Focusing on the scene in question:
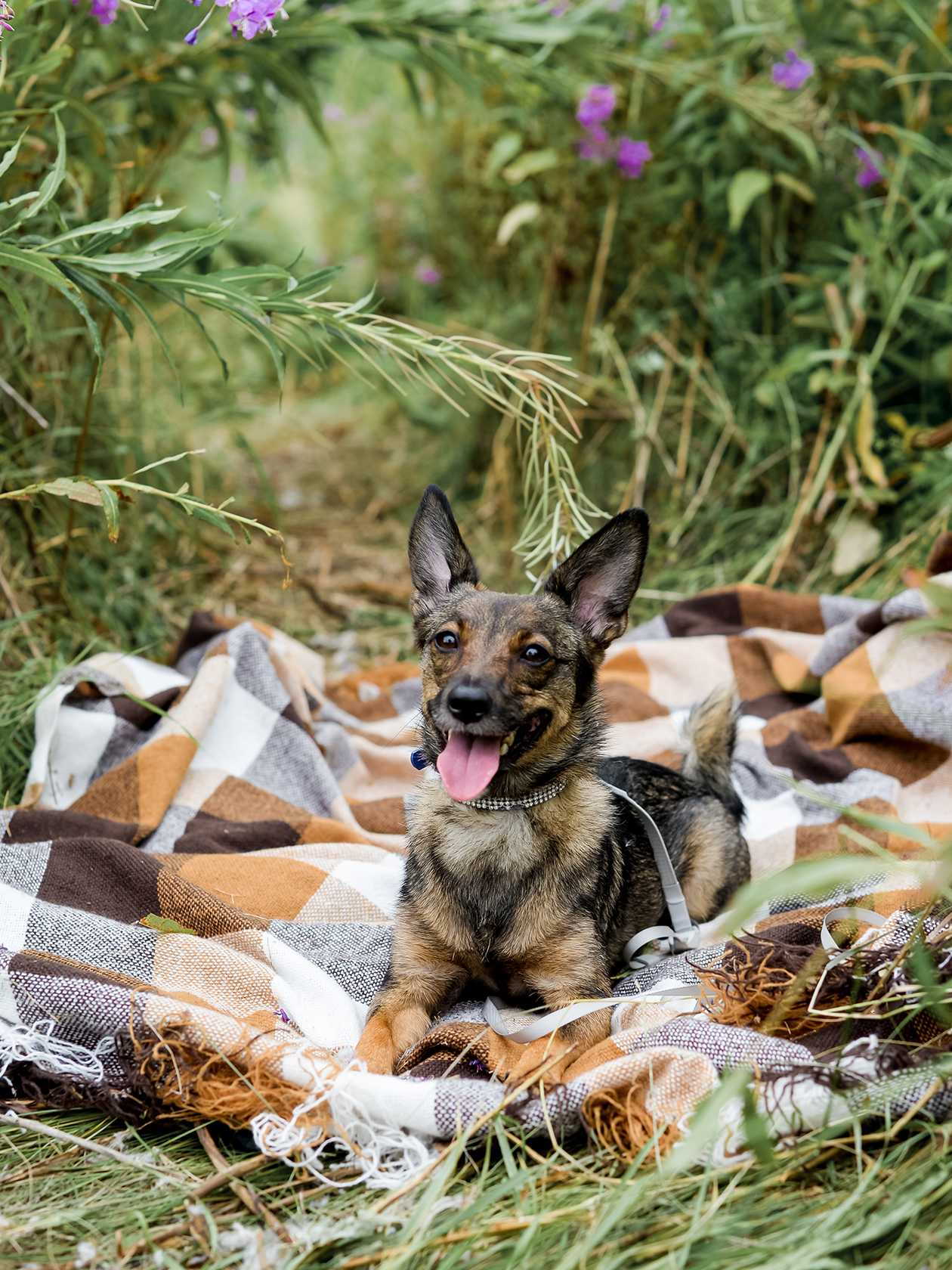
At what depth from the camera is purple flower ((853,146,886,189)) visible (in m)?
5.13

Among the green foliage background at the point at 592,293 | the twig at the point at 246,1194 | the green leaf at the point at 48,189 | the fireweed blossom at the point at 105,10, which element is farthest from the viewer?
the green foliage background at the point at 592,293

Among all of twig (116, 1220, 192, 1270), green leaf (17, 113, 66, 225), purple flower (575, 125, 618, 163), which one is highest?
purple flower (575, 125, 618, 163)

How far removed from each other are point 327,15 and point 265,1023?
162 inches

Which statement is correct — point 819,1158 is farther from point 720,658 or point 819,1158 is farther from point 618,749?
point 720,658

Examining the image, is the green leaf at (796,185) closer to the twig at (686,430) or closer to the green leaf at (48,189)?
the twig at (686,430)

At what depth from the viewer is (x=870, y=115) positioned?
17.3 ft

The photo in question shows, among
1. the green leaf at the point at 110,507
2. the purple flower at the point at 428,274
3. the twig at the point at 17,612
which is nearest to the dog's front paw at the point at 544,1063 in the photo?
the green leaf at the point at 110,507

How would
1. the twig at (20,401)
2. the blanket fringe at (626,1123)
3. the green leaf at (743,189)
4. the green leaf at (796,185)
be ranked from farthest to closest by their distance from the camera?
1. the green leaf at (796,185)
2. the green leaf at (743,189)
3. the twig at (20,401)
4. the blanket fringe at (626,1123)

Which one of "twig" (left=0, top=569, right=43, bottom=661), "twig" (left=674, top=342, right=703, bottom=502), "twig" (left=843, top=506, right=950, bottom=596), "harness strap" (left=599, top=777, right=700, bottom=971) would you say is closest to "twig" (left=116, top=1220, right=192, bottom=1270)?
"harness strap" (left=599, top=777, right=700, bottom=971)

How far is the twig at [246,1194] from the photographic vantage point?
188 centimetres

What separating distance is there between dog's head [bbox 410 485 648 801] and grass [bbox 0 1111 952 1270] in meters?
0.89

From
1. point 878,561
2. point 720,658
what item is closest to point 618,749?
point 720,658

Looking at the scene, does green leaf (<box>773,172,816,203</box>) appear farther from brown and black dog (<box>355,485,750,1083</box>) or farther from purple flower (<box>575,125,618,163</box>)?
brown and black dog (<box>355,485,750,1083</box>)

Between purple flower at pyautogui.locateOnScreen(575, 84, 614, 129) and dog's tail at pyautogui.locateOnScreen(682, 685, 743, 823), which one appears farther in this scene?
purple flower at pyautogui.locateOnScreen(575, 84, 614, 129)
